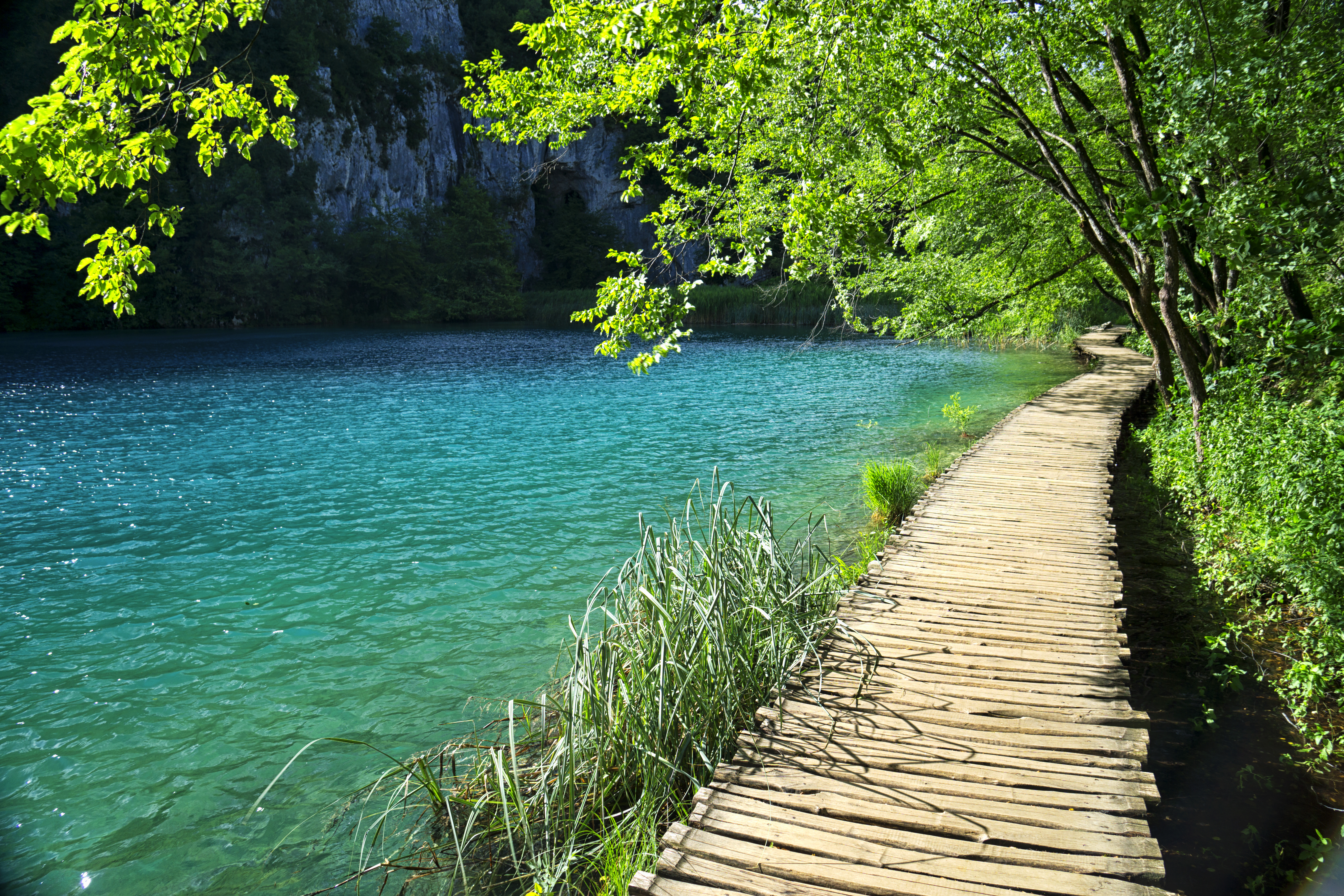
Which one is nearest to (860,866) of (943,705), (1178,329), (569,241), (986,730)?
(986,730)

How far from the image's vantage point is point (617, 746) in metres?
3.59

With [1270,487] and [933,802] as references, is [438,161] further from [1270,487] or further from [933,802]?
[933,802]

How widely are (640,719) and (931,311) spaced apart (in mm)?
10452

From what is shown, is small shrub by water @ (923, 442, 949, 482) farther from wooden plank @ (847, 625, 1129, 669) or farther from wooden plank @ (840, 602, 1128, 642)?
wooden plank @ (847, 625, 1129, 669)

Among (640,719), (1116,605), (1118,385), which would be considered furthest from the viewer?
(1118,385)

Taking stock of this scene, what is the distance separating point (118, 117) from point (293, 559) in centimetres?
509

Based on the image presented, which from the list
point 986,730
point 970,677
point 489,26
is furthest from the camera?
point 489,26

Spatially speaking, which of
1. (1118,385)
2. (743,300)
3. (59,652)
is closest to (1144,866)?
(59,652)

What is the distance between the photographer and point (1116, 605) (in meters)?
4.68

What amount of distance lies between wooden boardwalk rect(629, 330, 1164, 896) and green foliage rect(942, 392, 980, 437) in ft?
25.7

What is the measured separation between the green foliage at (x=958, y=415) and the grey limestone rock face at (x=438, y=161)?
3623 cm

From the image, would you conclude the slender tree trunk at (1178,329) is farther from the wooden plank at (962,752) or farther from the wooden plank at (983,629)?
the wooden plank at (962,752)

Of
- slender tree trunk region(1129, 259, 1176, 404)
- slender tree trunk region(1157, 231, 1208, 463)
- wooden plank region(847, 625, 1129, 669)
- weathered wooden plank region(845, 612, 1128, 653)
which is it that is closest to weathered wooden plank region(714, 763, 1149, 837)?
wooden plank region(847, 625, 1129, 669)

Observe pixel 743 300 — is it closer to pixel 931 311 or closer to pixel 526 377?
pixel 526 377
